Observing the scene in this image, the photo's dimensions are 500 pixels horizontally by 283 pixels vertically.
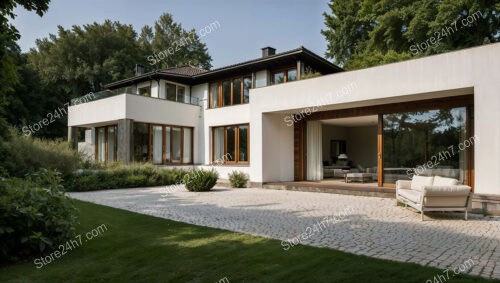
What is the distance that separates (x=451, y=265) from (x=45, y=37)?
41.2 metres

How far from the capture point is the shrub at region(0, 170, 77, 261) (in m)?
4.66

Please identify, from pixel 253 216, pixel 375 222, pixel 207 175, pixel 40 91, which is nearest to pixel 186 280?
pixel 253 216

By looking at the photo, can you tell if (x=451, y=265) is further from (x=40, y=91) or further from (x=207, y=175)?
(x=40, y=91)

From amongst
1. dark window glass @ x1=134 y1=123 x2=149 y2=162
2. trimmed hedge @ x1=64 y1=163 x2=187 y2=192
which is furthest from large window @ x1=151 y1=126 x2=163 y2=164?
trimmed hedge @ x1=64 y1=163 x2=187 y2=192

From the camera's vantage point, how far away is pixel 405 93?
10766 mm

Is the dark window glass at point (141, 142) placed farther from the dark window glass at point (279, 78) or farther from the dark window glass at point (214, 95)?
the dark window glass at point (279, 78)

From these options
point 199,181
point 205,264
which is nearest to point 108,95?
point 199,181

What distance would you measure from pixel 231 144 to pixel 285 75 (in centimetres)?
466

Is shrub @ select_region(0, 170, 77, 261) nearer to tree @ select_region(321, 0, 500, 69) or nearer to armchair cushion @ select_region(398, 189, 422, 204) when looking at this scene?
armchair cushion @ select_region(398, 189, 422, 204)

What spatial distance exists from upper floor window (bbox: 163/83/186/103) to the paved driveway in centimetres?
1002

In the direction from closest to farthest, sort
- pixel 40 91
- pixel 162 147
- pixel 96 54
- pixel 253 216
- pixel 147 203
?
pixel 253 216, pixel 147 203, pixel 162 147, pixel 40 91, pixel 96 54

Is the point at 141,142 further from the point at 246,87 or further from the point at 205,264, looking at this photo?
the point at 205,264

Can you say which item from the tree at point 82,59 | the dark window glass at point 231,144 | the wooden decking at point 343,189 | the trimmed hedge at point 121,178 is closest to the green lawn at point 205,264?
the wooden decking at point 343,189

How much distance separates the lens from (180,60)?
4131 cm
